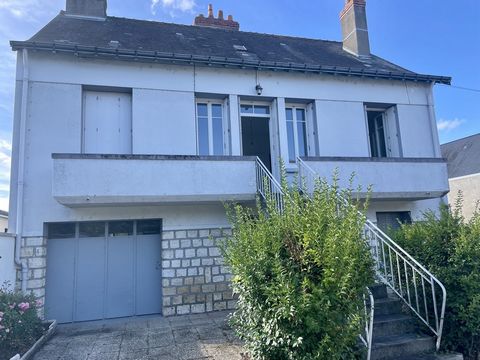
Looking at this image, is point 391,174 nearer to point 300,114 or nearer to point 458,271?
point 300,114

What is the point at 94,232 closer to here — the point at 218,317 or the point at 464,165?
the point at 218,317

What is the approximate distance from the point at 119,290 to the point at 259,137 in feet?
17.7

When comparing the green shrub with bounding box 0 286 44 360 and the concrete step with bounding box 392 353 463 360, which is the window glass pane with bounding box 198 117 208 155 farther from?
the concrete step with bounding box 392 353 463 360

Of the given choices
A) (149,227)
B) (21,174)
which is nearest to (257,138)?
(149,227)

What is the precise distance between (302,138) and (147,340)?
6420mm

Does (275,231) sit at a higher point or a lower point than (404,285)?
higher

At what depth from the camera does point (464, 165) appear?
2184cm

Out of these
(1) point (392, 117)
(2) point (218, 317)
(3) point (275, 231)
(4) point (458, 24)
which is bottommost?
(2) point (218, 317)

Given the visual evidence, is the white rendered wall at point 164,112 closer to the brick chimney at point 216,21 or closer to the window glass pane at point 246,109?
the window glass pane at point 246,109

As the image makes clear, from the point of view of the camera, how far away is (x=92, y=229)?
26.8 feet

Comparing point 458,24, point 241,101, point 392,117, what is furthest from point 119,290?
point 458,24

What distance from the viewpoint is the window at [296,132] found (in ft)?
30.9

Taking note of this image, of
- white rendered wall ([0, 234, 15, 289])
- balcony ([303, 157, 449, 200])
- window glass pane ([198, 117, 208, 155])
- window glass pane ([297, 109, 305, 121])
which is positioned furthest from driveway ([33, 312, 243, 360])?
window glass pane ([297, 109, 305, 121])

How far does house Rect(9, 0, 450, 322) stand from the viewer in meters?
7.38
